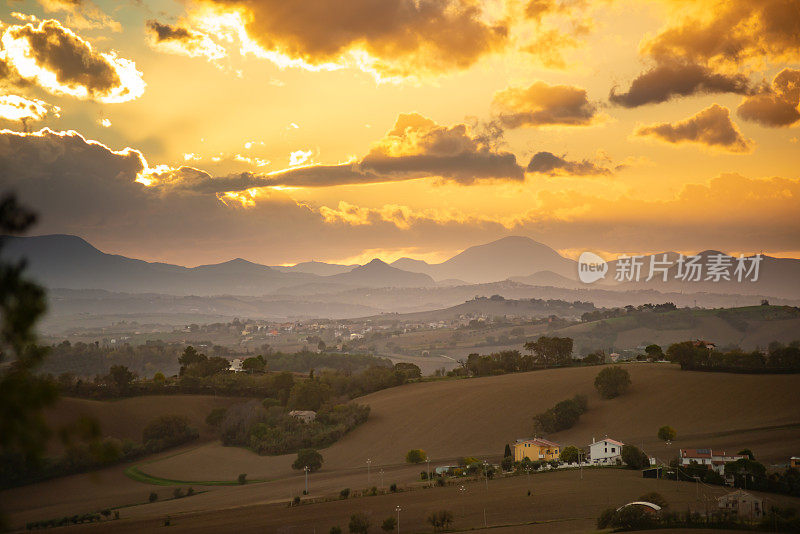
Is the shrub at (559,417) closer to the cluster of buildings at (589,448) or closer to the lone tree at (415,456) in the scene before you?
the cluster of buildings at (589,448)

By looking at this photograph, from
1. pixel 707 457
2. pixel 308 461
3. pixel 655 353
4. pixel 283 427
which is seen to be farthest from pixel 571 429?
pixel 655 353

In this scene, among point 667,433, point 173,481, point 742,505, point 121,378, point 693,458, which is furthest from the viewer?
point 121,378

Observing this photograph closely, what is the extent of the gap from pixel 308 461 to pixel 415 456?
10845 millimetres

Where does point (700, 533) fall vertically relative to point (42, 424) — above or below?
below

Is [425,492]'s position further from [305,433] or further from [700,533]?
[305,433]

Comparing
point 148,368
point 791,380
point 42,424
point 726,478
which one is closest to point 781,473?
point 726,478

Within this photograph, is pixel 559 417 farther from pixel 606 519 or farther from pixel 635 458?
pixel 606 519

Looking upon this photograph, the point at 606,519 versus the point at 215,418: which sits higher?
the point at 606,519

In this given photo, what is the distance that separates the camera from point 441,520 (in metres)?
38.2

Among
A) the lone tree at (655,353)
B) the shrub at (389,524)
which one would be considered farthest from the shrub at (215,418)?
the lone tree at (655,353)

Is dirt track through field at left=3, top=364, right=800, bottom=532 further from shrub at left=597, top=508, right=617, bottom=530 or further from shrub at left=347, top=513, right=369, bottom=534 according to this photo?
shrub at left=597, top=508, right=617, bottom=530

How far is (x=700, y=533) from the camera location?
102 feet

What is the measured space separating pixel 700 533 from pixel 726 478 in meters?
15.7

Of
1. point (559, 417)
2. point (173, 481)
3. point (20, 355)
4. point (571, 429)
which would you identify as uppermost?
point (20, 355)
